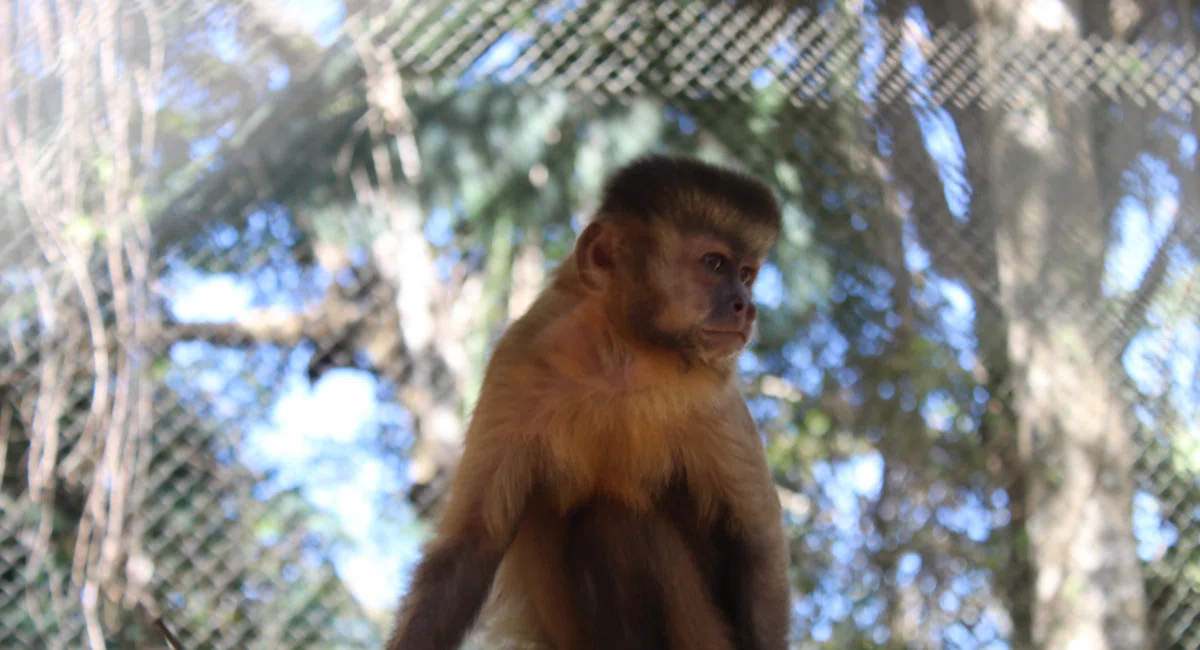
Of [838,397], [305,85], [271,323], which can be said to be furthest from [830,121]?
[271,323]

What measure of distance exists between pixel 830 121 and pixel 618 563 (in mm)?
3899

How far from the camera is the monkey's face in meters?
2.56

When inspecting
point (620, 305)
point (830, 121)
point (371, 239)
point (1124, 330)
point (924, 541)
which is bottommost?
point (924, 541)

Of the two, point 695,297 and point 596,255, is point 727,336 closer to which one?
point 695,297

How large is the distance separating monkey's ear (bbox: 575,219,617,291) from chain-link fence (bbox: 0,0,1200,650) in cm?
269

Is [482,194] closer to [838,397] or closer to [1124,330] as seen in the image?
[838,397]

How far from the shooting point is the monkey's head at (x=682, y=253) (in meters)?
2.60

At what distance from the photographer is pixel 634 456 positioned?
271 centimetres

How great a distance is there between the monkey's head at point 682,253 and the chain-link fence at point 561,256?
2.72 m

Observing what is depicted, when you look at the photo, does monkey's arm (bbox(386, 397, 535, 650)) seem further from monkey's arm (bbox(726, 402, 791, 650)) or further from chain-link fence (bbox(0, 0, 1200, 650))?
chain-link fence (bbox(0, 0, 1200, 650))

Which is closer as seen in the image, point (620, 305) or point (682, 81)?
point (620, 305)

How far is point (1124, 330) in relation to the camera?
5867mm

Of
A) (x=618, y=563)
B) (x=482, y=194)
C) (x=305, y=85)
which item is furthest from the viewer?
(x=482, y=194)

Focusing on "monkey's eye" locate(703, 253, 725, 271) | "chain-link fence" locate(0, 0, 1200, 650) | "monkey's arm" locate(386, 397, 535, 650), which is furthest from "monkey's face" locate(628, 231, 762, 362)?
"chain-link fence" locate(0, 0, 1200, 650)
